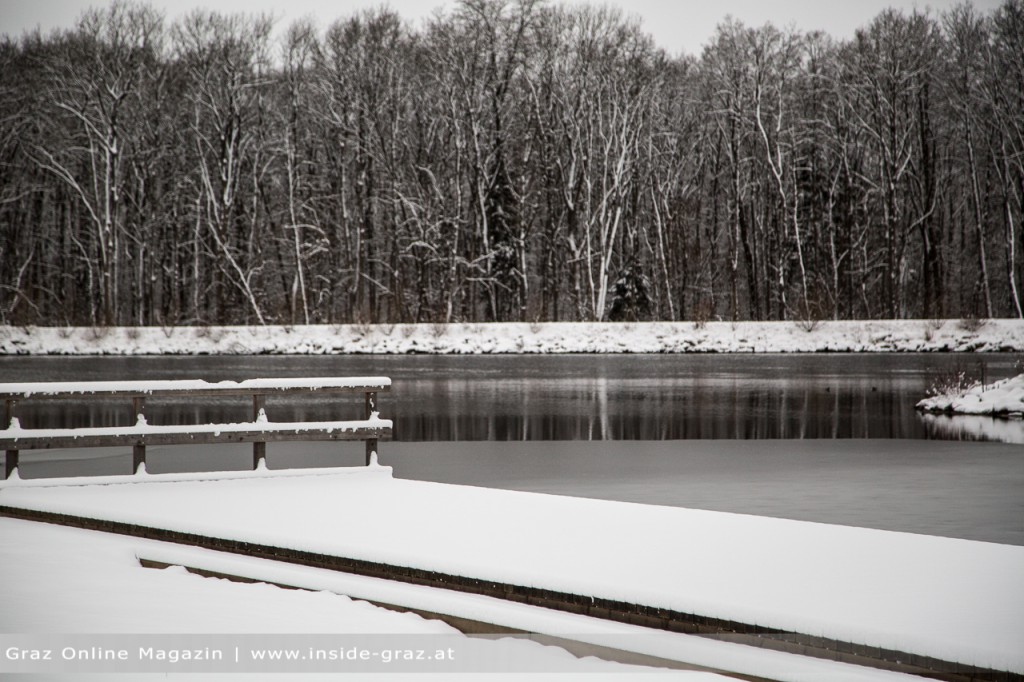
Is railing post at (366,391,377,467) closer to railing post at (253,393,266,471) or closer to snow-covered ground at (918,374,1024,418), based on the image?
railing post at (253,393,266,471)

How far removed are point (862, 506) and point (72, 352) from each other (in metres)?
40.5

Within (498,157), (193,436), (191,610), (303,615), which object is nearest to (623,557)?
(303,615)

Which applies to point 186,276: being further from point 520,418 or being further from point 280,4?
point 520,418

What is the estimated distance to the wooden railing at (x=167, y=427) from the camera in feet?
36.8

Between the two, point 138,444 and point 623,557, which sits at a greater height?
point 138,444

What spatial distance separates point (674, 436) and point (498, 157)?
33684 millimetres

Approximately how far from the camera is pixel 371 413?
1224cm

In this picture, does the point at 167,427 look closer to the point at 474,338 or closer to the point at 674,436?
the point at 674,436

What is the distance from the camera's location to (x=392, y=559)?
7.81 m

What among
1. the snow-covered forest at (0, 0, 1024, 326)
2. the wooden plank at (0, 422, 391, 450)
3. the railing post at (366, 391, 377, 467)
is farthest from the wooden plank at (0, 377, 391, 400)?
the snow-covered forest at (0, 0, 1024, 326)

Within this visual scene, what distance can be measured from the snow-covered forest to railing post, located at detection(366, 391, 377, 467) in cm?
3656

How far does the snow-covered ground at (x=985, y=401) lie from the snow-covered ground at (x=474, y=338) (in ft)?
64.2

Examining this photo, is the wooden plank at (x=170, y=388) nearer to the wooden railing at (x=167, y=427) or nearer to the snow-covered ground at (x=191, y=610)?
the wooden railing at (x=167, y=427)

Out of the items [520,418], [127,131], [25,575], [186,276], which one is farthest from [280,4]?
[25,575]
